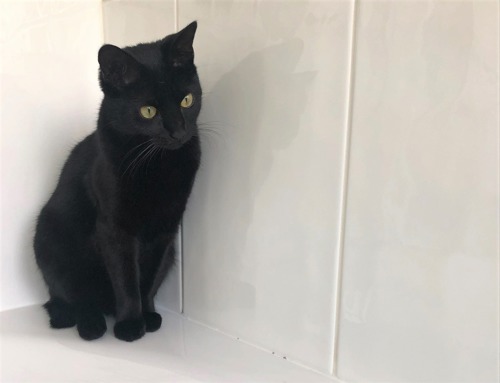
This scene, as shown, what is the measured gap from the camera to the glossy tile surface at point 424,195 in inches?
18.9

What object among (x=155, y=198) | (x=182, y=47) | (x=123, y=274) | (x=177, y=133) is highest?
(x=182, y=47)

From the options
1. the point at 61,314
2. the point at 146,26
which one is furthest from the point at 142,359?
the point at 146,26

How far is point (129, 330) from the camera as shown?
2.49ft

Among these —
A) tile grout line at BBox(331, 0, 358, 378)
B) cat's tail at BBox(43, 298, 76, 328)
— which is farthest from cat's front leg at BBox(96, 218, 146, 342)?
tile grout line at BBox(331, 0, 358, 378)

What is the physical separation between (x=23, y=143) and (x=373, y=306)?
673 mm

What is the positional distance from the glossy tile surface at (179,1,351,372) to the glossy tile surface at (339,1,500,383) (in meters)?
0.04

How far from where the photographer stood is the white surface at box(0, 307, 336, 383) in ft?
2.14

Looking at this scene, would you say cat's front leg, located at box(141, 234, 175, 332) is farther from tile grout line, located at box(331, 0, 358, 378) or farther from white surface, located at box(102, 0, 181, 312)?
tile grout line, located at box(331, 0, 358, 378)

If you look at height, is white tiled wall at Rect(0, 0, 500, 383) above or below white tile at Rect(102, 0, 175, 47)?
below

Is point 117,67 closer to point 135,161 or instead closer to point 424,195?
point 135,161

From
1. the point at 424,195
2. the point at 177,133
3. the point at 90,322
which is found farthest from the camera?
the point at 90,322

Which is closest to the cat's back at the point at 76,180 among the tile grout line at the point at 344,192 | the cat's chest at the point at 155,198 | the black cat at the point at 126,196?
the black cat at the point at 126,196

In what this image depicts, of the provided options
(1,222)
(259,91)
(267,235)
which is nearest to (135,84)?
(259,91)

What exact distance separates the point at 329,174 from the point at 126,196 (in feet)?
1.02
